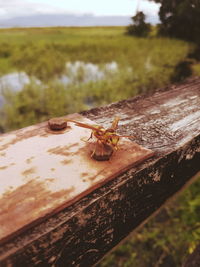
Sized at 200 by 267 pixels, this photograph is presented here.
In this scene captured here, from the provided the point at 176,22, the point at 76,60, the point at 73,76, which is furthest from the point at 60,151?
the point at 176,22

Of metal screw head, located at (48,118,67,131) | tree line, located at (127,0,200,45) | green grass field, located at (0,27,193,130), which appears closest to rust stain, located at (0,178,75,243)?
metal screw head, located at (48,118,67,131)

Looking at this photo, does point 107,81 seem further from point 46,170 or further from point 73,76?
point 46,170

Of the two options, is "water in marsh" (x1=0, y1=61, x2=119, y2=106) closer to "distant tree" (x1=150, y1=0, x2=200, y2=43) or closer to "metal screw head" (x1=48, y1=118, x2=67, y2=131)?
"distant tree" (x1=150, y1=0, x2=200, y2=43)

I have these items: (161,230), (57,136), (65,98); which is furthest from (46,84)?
(57,136)

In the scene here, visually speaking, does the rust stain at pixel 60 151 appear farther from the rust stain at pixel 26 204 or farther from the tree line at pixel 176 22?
the tree line at pixel 176 22

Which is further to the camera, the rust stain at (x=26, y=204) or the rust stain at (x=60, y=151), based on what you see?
the rust stain at (x=60, y=151)

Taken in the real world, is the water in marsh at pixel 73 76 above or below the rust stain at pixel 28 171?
below

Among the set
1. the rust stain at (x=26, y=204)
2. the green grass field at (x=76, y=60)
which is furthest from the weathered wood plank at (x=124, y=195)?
the green grass field at (x=76, y=60)
